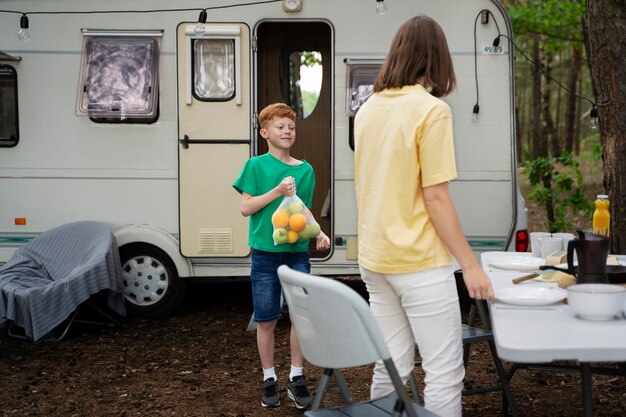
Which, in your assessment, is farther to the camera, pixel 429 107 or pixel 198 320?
pixel 198 320

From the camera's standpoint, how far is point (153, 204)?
6.52m

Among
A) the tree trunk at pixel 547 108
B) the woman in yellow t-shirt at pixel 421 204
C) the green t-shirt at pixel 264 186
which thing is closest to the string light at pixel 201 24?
the green t-shirt at pixel 264 186

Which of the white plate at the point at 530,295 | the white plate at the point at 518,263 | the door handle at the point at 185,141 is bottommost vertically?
the white plate at the point at 530,295

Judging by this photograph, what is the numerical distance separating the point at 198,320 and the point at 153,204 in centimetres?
99

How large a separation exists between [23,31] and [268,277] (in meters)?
3.24

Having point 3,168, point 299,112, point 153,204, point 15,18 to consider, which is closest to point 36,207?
point 3,168

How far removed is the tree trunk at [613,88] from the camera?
16.3 ft

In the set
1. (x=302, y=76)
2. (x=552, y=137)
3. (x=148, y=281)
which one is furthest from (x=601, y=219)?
(x=552, y=137)

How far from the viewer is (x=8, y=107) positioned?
21.8ft

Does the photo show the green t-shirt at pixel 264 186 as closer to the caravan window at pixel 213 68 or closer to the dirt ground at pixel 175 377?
the dirt ground at pixel 175 377

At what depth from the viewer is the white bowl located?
2.53 metres

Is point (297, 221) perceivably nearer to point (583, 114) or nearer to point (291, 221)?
point (291, 221)

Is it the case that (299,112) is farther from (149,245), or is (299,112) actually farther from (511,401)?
(511,401)

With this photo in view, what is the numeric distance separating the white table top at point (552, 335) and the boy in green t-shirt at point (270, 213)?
1.68 metres
